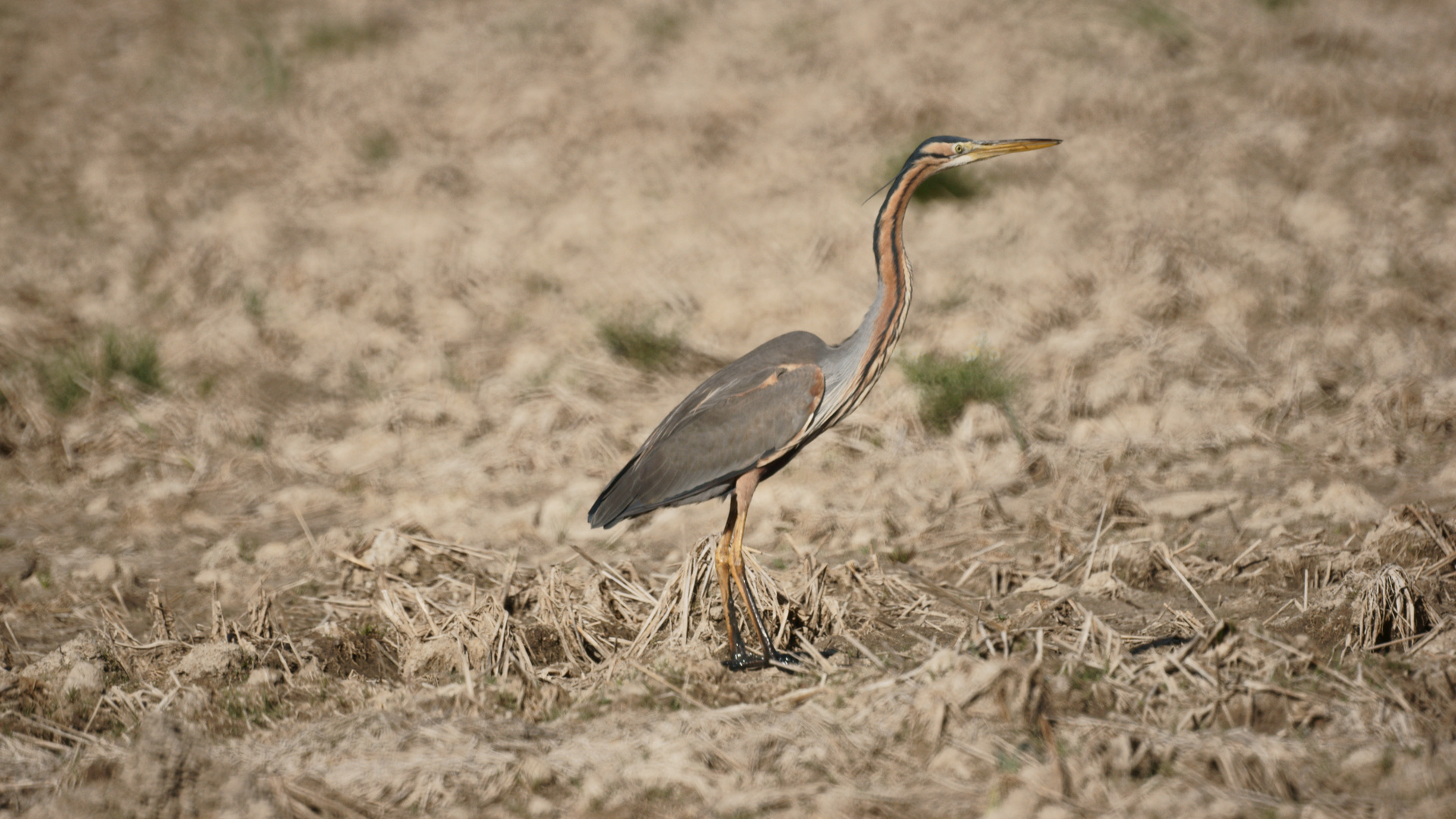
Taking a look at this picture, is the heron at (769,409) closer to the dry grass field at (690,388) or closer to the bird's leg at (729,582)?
the bird's leg at (729,582)

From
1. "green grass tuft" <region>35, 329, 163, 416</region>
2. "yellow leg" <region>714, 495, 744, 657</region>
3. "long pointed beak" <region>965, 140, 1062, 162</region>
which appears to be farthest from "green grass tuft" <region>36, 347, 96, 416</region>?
"long pointed beak" <region>965, 140, 1062, 162</region>

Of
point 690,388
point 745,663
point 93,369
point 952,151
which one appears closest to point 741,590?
point 745,663

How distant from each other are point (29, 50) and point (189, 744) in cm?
1132

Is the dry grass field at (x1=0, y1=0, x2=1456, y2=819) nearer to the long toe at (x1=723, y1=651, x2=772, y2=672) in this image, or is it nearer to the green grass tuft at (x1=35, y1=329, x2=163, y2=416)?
the green grass tuft at (x1=35, y1=329, x2=163, y2=416)

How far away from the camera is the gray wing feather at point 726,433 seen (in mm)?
4996

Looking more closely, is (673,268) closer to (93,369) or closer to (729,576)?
(93,369)

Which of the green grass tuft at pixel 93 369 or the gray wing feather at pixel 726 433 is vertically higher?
the gray wing feather at pixel 726 433

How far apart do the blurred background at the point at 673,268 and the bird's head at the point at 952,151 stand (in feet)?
6.45

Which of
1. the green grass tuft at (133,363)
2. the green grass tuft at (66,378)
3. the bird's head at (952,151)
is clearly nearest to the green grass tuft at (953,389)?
the bird's head at (952,151)

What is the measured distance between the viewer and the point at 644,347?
841 cm

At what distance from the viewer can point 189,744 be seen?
12.4 feet

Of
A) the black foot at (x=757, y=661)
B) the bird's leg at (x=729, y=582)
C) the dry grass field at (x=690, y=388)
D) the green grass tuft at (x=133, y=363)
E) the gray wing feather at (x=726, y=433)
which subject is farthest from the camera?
the green grass tuft at (x=133, y=363)

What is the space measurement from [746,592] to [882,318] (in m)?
1.30

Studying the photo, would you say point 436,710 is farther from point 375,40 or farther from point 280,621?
point 375,40
